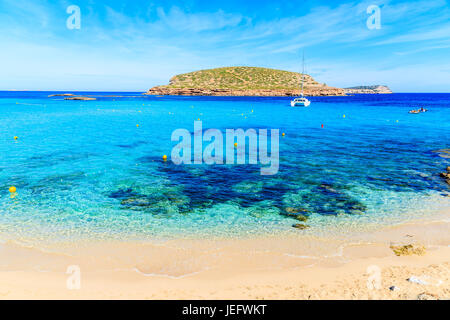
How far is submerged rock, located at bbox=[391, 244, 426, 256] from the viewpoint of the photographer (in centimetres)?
953

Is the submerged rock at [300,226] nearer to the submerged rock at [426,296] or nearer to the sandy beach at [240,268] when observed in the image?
the sandy beach at [240,268]

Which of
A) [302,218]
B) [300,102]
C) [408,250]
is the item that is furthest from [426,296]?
[300,102]

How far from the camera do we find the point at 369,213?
1284 centimetres

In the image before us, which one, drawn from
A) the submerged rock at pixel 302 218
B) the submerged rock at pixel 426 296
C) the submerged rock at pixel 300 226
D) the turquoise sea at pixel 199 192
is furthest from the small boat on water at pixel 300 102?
the submerged rock at pixel 426 296

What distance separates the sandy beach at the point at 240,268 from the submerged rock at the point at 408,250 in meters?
0.13

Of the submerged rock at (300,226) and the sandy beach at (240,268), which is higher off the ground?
the submerged rock at (300,226)

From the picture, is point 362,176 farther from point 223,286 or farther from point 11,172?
point 11,172

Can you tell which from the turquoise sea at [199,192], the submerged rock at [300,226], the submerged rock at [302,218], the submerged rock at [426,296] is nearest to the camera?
the submerged rock at [426,296]

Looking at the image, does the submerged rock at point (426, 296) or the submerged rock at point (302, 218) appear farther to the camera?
the submerged rock at point (302, 218)

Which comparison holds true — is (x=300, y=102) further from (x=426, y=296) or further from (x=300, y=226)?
(x=426, y=296)

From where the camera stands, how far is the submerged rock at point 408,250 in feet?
31.3

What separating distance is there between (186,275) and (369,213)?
30.0 ft

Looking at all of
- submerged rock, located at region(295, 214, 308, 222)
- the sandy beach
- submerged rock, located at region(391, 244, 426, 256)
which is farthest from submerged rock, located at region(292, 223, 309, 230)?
submerged rock, located at region(391, 244, 426, 256)

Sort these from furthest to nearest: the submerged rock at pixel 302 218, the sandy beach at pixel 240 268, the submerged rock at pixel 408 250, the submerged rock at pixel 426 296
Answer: the submerged rock at pixel 302 218 → the submerged rock at pixel 408 250 → the sandy beach at pixel 240 268 → the submerged rock at pixel 426 296
